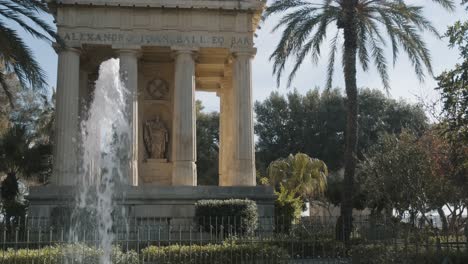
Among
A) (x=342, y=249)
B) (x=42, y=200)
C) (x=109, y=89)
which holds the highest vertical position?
(x=109, y=89)

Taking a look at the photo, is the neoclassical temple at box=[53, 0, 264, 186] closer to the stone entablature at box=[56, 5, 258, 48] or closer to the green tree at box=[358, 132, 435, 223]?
the stone entablature at box=[56, 5, 258, 48]

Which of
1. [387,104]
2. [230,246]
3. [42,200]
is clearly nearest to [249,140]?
[42,200]

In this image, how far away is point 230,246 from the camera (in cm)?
1497

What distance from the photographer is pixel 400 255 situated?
14.3m

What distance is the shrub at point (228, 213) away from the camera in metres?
20.0

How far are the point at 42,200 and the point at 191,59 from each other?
830 centimetres

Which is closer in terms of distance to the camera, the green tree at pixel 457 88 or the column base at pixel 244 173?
the green tree at pixel 457 88

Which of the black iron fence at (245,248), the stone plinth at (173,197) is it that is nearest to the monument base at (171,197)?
the stone plinth at (173,197)

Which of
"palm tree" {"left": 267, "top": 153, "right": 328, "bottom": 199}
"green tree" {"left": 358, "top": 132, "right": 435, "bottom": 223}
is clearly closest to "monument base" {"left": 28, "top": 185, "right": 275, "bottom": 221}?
"green tree" {"left": 358, "top": 132, "right": 435, "bottom": 223}

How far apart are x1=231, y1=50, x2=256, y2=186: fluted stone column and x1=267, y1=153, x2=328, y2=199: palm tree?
40.5 feet

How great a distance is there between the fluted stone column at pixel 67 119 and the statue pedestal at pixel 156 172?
3408 mm

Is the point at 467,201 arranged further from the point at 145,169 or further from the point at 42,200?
the point at 42,200

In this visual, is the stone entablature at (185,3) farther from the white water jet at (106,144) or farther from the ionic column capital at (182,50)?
the white water jet at (106,144)

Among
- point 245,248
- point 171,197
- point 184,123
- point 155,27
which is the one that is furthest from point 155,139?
point 245,248
